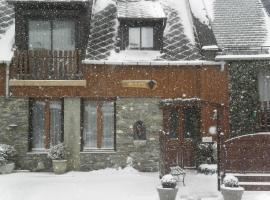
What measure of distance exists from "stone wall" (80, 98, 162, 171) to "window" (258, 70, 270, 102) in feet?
14.0

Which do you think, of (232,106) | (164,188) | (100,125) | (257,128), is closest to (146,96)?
(100,125)

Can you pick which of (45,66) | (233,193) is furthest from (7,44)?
(233,193)

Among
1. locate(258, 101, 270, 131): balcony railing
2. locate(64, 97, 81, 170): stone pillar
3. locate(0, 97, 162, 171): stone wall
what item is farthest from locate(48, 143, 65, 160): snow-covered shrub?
locate(258, 101, 270, 131): balcony railing

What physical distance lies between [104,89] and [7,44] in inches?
171

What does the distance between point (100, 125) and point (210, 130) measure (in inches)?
173

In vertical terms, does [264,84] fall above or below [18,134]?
above

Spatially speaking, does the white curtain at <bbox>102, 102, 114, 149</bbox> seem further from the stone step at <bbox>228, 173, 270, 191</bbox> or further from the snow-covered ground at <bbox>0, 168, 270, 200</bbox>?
the stone step at <bbox>228, 173, 270, 191</bbox>

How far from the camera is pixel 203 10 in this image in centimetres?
1973

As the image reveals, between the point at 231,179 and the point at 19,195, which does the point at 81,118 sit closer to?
the point at 19,195

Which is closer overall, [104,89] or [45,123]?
[104,89]

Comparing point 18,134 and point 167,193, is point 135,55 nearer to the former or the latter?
point 18,134

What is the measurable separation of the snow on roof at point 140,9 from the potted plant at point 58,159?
588 cm

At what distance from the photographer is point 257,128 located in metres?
17.8

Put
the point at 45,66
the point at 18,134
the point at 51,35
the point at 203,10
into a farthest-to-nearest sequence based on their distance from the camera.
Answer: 1. the point at 203,10
2. the point at 51,35
3. the point at 18,134
4. the point at 45,66
